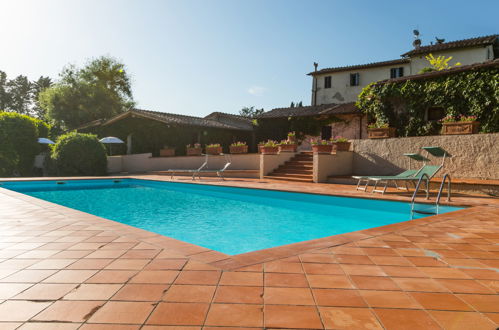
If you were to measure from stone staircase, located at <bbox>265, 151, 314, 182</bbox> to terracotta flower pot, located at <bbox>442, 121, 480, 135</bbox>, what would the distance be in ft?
14.9

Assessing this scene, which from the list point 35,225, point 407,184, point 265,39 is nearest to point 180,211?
point 35,225

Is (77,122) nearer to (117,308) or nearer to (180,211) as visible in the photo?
(180,211)

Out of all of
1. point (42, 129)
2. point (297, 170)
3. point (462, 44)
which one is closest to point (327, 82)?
point (462, 44)

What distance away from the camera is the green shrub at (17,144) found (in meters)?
16.4

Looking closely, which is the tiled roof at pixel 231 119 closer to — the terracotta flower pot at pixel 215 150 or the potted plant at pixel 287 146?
the terracotta flower pot at pixel 215 150

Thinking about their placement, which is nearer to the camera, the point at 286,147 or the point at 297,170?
the point at 297,170

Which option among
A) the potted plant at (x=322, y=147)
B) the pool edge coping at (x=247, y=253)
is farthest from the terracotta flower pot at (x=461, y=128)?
the pool edge coping at (x=247, y=253)

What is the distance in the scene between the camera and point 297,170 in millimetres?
12203

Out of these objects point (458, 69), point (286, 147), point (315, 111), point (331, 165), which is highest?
point (458, 69)

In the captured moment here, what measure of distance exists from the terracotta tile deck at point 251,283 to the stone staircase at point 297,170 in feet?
25.7

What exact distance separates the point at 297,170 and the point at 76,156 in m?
10.9

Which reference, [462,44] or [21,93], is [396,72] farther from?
[21,93]

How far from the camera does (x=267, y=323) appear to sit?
1.58m

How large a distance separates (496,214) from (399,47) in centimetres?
1908
